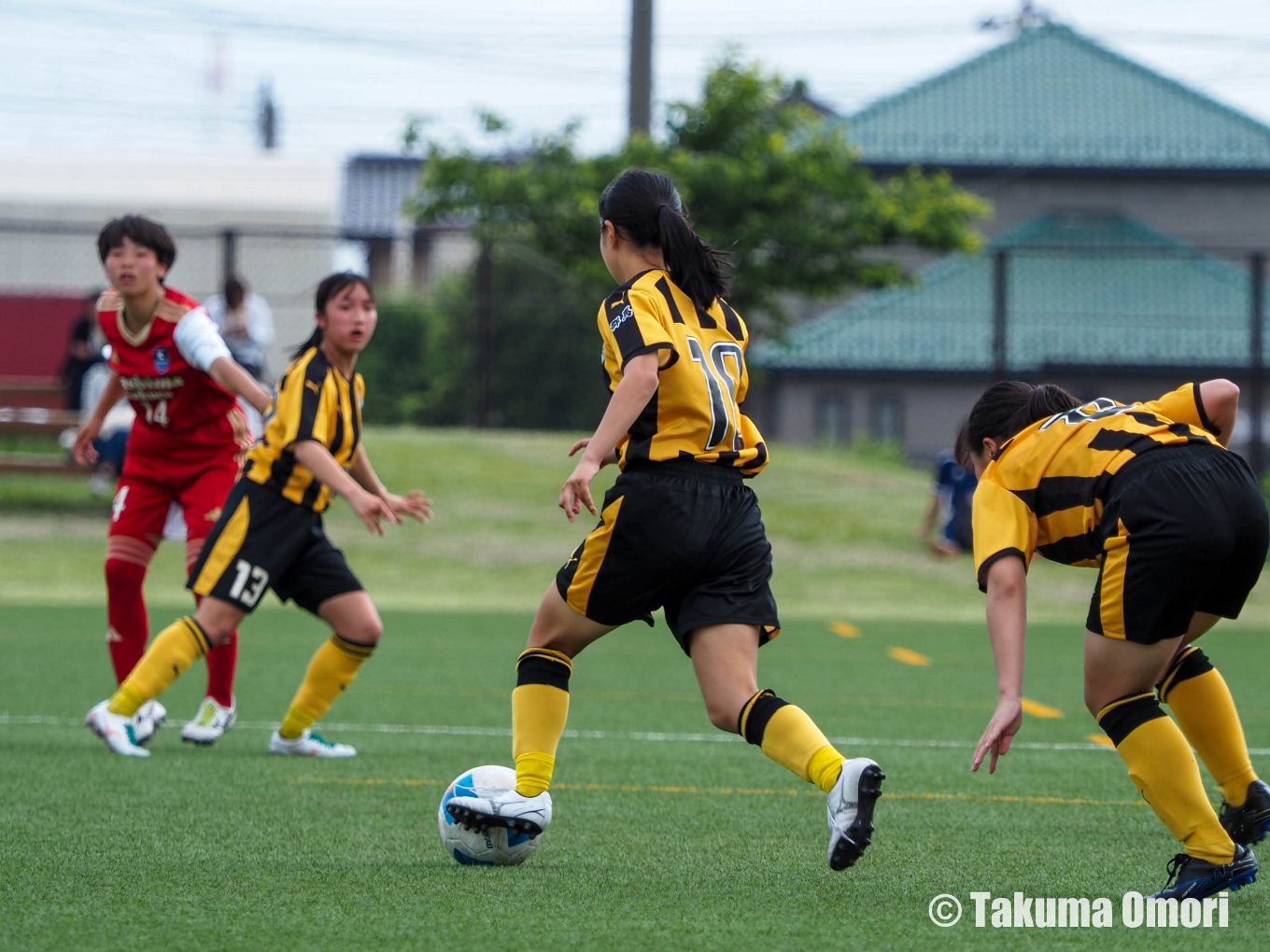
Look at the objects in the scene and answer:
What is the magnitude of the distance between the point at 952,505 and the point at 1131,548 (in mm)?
11163

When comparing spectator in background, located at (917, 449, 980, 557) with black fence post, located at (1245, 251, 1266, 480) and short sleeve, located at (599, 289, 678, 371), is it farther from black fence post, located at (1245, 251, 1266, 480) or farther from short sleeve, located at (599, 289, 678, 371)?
short sleeve, located at (599, 289, 678, 371)

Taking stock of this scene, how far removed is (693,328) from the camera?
3949 millimetres

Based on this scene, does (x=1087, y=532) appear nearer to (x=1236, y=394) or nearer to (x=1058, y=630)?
(x=1236, y=394)

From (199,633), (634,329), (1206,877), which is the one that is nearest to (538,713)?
(634,329)

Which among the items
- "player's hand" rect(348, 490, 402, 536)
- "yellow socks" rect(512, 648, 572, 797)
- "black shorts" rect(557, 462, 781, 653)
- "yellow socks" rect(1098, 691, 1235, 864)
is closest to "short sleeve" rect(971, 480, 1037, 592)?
"yellow socks" rect(1098, 691, 1235, 864)

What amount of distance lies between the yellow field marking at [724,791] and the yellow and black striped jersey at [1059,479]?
1.66 metres

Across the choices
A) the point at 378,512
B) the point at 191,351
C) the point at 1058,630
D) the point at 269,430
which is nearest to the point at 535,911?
the point at 378,512

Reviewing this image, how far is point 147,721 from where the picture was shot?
6016mm

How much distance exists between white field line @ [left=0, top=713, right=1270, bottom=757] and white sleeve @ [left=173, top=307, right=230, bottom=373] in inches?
67.5

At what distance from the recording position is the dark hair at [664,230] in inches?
157

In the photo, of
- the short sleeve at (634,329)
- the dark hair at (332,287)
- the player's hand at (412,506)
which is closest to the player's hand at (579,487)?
the short sleeve at (634,329)

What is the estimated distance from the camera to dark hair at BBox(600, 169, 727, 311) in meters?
3.98

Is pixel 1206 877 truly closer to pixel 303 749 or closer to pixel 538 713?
pixel 538 713

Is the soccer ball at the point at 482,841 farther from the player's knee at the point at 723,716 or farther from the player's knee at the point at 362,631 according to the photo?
the player's knee at the point at 362,631
